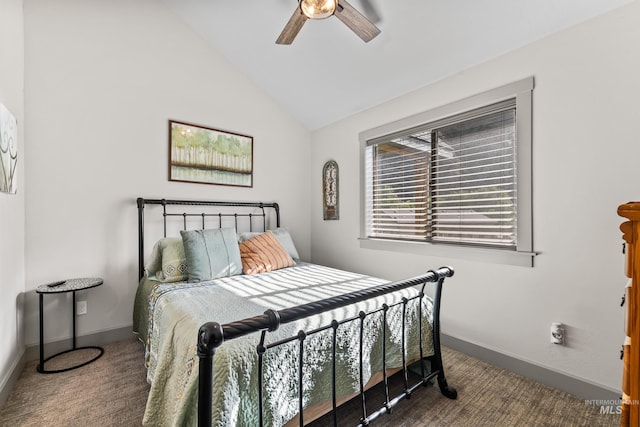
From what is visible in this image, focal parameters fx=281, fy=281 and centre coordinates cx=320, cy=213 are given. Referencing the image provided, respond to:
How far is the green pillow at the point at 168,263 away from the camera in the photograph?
226 centimetres

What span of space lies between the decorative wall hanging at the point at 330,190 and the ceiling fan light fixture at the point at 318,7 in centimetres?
188

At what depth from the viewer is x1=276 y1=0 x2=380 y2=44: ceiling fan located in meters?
1.64

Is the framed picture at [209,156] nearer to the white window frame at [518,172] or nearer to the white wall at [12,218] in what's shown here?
the white wall at [12,218]

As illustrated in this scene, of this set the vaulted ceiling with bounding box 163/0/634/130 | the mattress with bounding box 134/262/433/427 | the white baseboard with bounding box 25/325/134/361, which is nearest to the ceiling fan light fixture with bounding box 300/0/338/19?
the vaulted ceiling with bounding box 163/0/634/130

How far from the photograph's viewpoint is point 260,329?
36.6 inches

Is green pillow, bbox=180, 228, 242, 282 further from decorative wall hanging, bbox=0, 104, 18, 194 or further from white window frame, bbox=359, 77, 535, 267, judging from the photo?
white window frame, bbox=359, 77, 535, 267

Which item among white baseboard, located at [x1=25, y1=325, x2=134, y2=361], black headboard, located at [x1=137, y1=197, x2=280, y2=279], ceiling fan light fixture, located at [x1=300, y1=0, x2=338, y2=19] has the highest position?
ceiling fan light fixture, located at [x1=300, y1=0, x2=338, y2=19]

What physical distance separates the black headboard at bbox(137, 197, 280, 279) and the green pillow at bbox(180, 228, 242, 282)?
58cm

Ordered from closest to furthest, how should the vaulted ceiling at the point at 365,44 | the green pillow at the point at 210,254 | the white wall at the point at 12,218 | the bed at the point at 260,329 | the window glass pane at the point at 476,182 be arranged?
the bed at the point at 260,329, the white wall at the point at 12,218, the vaulted ceiling at the point at 365,44, the window glass pane at the point at 476,182, the green pillow at the point at 210,254

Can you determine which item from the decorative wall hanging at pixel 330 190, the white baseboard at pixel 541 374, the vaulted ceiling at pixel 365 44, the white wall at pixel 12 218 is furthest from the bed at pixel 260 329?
the vaulted ceiling at pixel 365 44

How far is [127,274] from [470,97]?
10.9ft

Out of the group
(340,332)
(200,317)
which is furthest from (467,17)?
(200,317)

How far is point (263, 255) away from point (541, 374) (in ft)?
7.39

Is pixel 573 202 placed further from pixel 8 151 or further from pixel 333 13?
pixel 8 151
